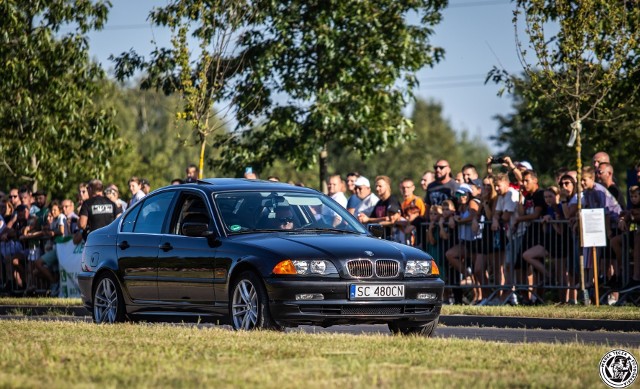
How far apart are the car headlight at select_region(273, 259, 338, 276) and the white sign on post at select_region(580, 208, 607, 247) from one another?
6.25m

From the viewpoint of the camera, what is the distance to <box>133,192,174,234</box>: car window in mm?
14047

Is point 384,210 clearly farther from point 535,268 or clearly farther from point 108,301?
point 108,301

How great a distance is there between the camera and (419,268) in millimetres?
12547

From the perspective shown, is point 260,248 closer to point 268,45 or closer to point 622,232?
point 622,232

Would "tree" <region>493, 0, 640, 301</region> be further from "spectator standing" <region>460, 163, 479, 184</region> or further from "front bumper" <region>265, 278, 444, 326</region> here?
"front bumper" <region>265, 278, 444, 326</region>

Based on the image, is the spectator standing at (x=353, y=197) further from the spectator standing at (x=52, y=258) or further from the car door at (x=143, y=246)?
the car door at (x=143, y=246)

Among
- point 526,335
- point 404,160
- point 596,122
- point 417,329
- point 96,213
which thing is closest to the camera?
point 417,329

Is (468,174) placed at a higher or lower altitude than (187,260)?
higher

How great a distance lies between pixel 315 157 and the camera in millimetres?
29859

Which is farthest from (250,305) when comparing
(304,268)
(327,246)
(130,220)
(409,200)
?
(409,200)

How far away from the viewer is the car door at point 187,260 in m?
12.9

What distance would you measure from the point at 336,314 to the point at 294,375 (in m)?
3.77

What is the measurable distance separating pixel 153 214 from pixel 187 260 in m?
1.21

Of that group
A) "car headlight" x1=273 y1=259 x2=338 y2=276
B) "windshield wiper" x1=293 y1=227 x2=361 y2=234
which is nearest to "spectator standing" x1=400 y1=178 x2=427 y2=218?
"windshield wiper" x1=293 y1=227 x2=361 y2=234
